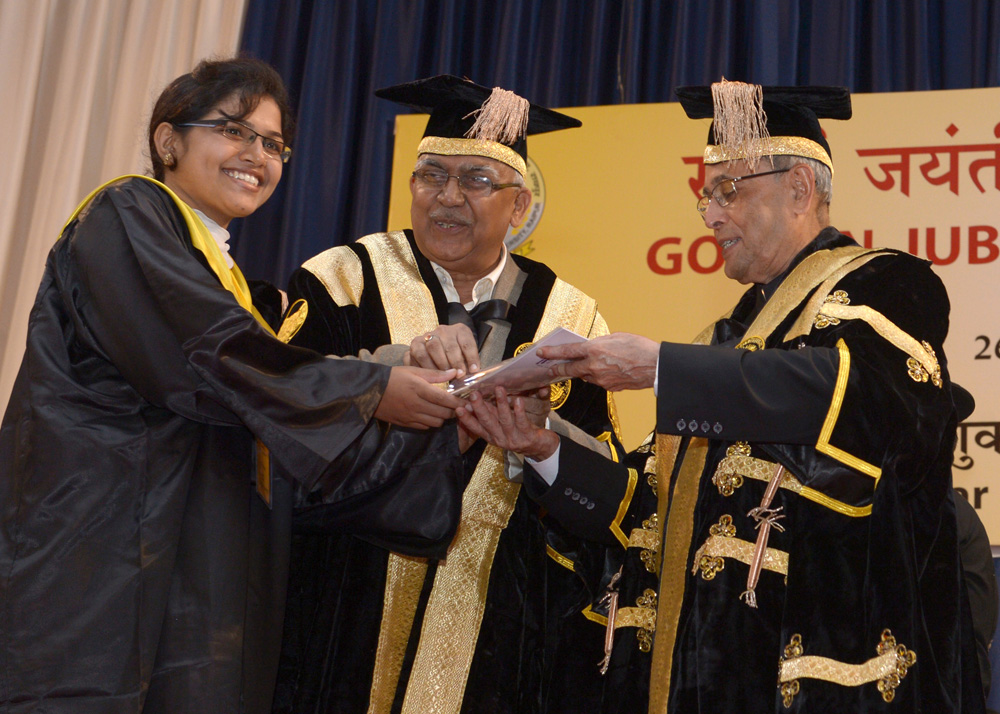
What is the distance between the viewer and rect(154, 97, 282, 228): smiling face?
8.66ft

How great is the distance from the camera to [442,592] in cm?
280

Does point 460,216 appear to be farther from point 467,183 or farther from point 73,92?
point 73,92

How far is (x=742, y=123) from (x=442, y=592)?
4.52ft

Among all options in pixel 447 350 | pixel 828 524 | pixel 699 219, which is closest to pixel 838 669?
pixel 828 524

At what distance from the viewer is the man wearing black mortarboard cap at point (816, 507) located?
2.15m

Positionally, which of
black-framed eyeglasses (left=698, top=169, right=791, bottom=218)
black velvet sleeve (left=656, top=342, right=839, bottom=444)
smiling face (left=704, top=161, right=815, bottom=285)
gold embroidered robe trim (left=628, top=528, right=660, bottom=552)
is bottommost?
gold embroidered robe trim (left=628, top=528, right=660, bottom=552)

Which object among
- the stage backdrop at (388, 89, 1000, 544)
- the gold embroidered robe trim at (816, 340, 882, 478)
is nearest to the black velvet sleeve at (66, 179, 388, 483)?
the gold embroidered robe trim at (816, 340, 882, 478)

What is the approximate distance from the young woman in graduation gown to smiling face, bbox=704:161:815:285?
0.83 meters

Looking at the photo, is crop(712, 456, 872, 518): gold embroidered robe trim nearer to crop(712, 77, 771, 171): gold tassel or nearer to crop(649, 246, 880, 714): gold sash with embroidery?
crop(649, 246, 880, 714): gold sash with embroidery

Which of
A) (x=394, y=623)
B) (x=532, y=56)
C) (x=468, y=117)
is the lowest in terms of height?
(x=394, y=623)

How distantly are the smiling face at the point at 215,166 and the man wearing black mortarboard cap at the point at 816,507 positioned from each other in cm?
89

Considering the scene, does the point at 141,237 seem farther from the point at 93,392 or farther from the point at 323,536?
the point at 323,536

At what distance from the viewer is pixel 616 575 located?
272cm

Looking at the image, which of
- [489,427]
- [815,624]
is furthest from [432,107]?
[815,624]
